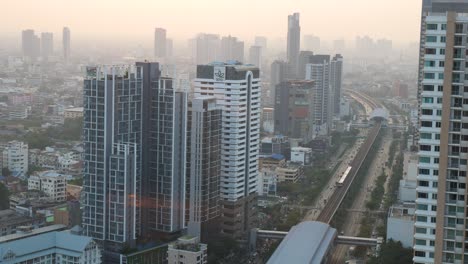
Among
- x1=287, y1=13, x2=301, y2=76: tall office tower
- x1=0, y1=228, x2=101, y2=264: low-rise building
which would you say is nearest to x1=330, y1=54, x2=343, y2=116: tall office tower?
x1=287, y1=13, x2=301, y2=76: tall office tower

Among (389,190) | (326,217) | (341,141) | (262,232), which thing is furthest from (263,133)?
(262,232)

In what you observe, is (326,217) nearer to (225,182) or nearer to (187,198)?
(225,182)

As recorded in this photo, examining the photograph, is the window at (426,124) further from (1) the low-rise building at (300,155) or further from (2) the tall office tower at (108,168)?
(1) the low-rise building at (300,155)

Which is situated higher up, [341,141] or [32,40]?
[32,40]

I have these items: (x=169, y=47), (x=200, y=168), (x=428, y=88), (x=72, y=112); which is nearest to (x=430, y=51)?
(x=428, y=88)

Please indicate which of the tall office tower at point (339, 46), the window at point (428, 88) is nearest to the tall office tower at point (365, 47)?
the tall office tower at point (339, 46)

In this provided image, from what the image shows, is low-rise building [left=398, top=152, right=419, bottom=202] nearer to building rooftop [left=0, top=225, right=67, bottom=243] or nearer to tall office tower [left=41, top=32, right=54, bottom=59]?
building rooftop [left=0, top=225, right=67, bottom=243]

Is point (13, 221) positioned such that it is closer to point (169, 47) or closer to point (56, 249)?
point (56, 249)
